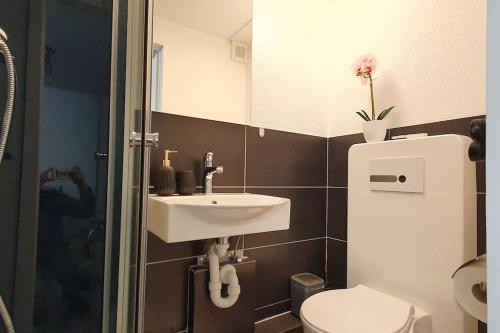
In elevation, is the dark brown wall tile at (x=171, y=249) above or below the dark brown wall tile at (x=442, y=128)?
below

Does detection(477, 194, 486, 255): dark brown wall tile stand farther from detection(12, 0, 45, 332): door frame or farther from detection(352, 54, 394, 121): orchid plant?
detection(12, 0, 45, 332): door frame

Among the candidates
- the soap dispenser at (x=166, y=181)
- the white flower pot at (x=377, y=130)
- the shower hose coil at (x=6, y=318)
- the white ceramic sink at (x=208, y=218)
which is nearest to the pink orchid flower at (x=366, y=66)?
the white flower pot at (x=377, y=130)

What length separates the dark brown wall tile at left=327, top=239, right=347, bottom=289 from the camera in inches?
63.1

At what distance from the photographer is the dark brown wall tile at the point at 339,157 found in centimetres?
161

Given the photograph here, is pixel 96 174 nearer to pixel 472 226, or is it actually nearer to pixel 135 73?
pixel 135 73

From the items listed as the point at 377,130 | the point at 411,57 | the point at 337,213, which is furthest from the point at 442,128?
the point at 337,213

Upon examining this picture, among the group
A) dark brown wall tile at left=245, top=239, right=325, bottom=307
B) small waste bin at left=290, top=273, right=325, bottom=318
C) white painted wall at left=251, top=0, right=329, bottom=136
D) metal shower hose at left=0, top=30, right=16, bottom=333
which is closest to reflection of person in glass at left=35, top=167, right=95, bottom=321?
metal shower hose at left=0, top=30, right=16, bottom=333

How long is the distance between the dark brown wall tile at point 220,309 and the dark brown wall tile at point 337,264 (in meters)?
0.58

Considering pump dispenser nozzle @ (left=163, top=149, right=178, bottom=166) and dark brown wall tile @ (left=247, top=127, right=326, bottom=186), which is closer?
pump dispenser nozzle @ (left=163, top=149, right=178, bottom=166)

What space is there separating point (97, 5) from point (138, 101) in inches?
11.5

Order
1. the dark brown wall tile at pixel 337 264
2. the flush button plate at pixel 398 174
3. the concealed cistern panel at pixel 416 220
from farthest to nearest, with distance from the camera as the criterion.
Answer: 1. the dark brown wall tile at pixel 337 264
2. the flush button plate at pixel 398 174
3. the concealed cistern panel at pixel 416 220

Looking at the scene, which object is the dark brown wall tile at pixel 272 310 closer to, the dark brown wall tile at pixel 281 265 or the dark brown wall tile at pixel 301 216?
the dark brown wall tile at pixel 281 265

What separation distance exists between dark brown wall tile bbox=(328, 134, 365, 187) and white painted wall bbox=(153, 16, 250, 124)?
64 cm

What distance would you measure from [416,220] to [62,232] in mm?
1254
